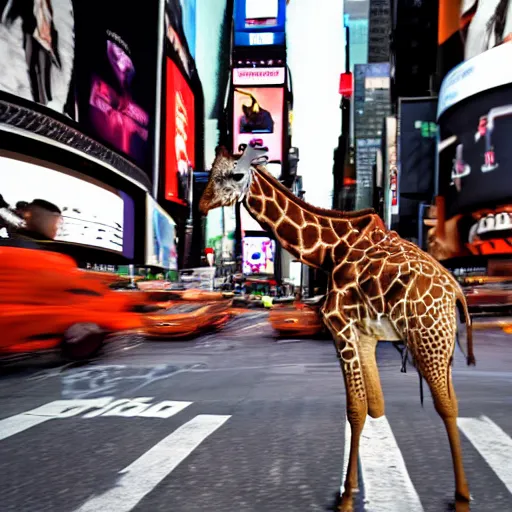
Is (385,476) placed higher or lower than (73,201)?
lower

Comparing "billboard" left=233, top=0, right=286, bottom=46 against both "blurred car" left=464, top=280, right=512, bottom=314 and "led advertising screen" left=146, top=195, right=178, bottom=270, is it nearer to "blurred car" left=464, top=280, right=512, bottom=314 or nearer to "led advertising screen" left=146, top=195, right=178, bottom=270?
"led advertising screen" left=146, top=195, right=178, bottom=270

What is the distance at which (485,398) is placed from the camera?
28.3 feet

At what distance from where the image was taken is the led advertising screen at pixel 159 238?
7188cm

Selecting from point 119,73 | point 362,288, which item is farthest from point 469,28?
point 362,288

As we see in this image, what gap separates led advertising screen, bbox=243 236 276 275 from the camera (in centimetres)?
12738

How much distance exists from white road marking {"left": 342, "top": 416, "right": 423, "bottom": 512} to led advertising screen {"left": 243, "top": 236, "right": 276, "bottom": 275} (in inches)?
4733

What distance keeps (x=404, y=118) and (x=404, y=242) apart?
255ft

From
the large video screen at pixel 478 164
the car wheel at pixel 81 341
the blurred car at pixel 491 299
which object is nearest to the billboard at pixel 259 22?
the large video screen at pixel 478 164

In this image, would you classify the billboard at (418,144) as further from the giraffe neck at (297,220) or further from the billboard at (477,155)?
the giraffe neck at (297,220)

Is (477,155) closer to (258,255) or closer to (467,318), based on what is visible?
(467,318)

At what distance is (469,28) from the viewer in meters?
61.8

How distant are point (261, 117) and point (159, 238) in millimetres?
66392

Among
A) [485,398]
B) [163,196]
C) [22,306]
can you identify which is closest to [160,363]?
[22,306]

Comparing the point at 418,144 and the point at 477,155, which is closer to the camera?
the point at 477,155
